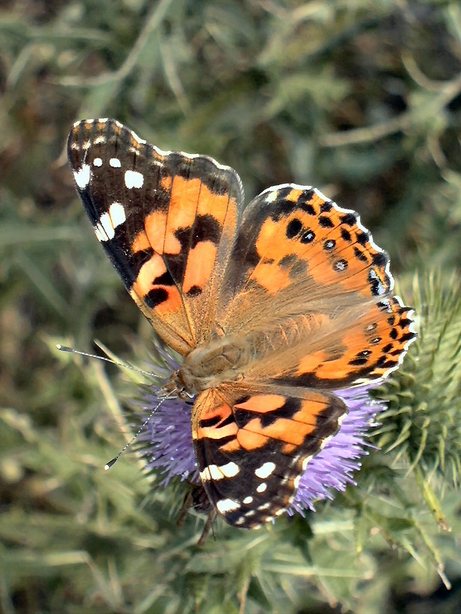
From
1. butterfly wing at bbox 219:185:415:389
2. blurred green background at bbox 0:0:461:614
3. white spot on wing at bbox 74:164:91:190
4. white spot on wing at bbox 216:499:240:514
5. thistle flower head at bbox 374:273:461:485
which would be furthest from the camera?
blurred green background at bbox 0:0:461:614

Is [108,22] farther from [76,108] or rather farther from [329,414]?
[329,414]

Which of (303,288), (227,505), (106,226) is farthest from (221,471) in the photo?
(106,226)

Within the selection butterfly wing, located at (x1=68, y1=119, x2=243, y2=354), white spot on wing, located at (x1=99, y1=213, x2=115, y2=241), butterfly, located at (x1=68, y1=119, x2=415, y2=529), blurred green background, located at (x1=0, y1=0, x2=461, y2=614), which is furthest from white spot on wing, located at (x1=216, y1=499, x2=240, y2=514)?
white spot on wing, located at (x1=99, y1=213, x2=115, y2=241)

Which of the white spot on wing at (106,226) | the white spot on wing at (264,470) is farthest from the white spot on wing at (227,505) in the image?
the white spot on wing at (106,226)

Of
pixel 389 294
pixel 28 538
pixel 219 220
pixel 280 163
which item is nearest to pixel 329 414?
pixel 389 294

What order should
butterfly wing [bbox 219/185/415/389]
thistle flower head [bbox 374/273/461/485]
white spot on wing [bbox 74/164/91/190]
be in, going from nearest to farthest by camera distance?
1. butterfly wing [bbox 219/185/415/389]
2. white spot on wing [bbox 74/164/91/190]
3. thistle flower head [bbox 374/273/461/485]

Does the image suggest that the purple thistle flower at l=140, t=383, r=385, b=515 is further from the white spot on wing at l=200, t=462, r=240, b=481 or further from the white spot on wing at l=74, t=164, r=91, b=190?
the white spot on wing at l=74, t=164, r=91, b=190
